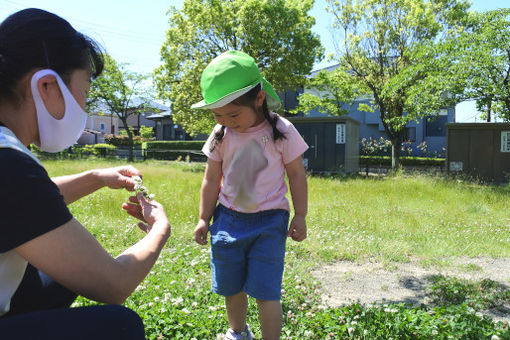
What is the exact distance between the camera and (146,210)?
1643mm

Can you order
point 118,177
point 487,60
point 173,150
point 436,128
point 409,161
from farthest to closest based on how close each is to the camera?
point 173,150
point 436,128
point 409,161
point 487,60
point 118,177

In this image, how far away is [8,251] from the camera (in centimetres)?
110

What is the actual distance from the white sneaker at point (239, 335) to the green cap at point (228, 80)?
1.29 metres

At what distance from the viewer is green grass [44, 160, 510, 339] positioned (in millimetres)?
2303

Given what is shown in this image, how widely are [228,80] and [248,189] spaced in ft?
2.04

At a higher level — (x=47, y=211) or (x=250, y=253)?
(x=47, y=211)

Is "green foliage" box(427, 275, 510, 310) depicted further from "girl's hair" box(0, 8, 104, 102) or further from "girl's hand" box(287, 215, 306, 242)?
"girl's hair" box(0, 8, 104, 102)

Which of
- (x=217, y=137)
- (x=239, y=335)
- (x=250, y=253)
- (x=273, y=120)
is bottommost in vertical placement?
(x=239, y=335)

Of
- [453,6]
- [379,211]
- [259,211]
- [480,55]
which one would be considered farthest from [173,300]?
[453,6]

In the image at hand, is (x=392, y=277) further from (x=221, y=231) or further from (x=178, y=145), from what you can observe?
(x=178, y=145)

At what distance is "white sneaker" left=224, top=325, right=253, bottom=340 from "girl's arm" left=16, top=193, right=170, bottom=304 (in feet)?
3.61

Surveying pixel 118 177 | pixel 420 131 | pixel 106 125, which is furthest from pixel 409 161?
pixel 106 125

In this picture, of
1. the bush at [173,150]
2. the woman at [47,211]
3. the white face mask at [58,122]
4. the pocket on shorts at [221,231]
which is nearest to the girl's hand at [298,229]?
the pocket on shorts at [221,231]

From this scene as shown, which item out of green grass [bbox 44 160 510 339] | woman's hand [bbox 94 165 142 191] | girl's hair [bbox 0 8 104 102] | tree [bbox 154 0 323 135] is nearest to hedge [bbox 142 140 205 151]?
tree [bbox 154 0 323 135]
